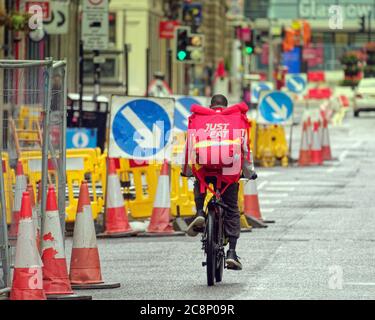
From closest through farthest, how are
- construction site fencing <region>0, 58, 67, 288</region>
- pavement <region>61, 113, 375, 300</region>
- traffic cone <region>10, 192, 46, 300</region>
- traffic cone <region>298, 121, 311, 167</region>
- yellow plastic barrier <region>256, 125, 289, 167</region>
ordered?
traffic cone <region>10, 192, 46, 300</region> < construction site fencing <region>0, 58, 67, 288</region> < pavement <region>61, 113, 375, 300</region> < yellow plastic barrier <region>256, 125, 289, 167</region> < traffic cone <region>298, 121, 311, 167</region>

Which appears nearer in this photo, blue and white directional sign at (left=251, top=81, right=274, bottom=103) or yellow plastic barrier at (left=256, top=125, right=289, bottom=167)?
yellow plastic barrier at (left=256, top=125, right=289, bottom=167)

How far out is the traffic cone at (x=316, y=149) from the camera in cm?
3356

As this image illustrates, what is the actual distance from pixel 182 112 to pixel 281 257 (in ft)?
45.0

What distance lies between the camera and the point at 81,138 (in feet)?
96.5

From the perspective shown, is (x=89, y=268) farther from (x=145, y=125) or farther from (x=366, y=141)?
(x=366, y=141)

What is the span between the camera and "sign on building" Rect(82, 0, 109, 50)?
31422 millimetres

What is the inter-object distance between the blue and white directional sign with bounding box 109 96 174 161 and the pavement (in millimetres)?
1130

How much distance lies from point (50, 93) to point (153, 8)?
54.0m

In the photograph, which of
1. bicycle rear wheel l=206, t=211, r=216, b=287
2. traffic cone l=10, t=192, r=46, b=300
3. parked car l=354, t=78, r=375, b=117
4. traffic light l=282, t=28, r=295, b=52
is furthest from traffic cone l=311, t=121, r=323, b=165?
traffic light l=282, t=28, r=295, b=52

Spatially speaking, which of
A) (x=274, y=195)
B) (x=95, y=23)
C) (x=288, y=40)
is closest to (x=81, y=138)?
(x=95, y=23)

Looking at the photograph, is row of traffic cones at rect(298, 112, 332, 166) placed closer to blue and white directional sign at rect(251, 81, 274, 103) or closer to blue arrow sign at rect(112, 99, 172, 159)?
blue and white directional sign at rect(251, 81, 274, 103)

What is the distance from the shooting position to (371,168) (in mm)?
32406

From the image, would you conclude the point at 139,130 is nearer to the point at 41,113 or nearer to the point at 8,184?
the point at 8,184

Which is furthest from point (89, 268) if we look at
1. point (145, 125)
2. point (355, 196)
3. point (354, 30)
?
point (354, 30)
